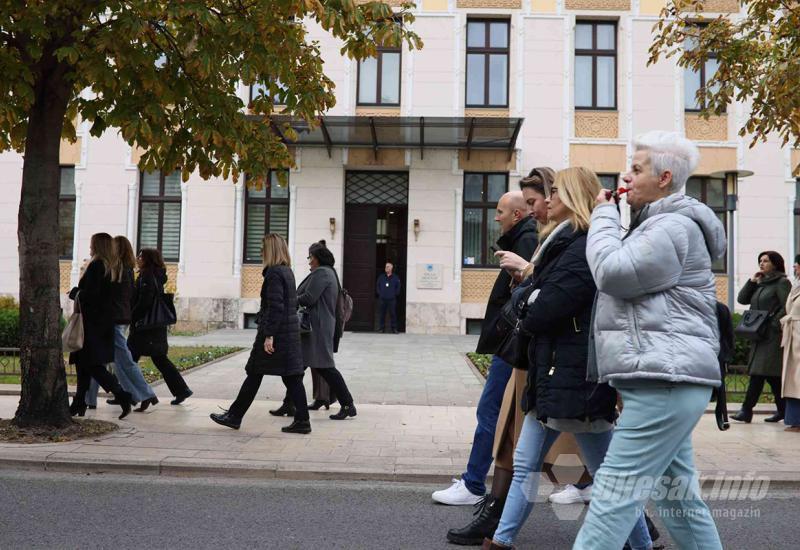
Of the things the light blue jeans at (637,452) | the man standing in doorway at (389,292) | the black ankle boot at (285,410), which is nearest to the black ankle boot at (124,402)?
the black ankle boot at (285,410)

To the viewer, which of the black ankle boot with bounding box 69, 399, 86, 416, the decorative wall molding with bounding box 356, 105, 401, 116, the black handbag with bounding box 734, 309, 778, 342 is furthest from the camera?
the decorative wall molding with bounding box 356, 105, 401, 116

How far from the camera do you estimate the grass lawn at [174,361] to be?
10.7 meters

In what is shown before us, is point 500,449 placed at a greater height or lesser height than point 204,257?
lesser

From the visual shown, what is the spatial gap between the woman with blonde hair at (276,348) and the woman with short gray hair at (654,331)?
15.2 feet

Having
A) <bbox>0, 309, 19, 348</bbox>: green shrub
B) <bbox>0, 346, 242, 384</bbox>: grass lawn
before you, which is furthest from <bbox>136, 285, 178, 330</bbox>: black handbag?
<bbox>0, 309, 19, 348</bbox>: green shrub

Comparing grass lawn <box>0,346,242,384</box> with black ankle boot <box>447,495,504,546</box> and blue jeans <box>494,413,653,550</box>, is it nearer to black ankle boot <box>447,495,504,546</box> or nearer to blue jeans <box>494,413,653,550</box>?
black ankle boot <box>447,495,504,546</box>

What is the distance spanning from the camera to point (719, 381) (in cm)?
272

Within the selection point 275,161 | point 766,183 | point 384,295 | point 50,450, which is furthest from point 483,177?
point 50,450

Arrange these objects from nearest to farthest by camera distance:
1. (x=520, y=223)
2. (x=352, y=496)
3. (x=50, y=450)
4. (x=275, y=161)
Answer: (x=520, y=223), (x=352, y=496), (x=50, y=450), (x=275, y=161)

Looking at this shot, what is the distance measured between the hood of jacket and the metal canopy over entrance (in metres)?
15.6

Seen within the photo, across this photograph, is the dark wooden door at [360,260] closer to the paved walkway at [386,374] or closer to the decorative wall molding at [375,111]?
the decorative wall molding at [375,111]

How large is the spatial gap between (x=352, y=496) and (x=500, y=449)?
4.97 feet

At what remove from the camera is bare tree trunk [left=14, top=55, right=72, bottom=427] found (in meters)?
6.76

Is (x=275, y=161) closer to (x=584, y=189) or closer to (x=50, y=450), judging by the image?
(x=50, y=450)
